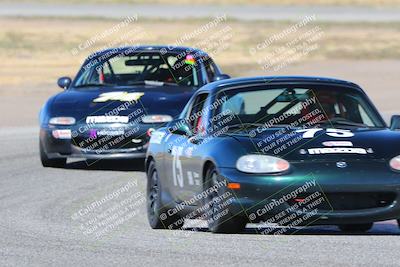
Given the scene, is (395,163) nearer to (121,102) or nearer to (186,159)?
(186,159)

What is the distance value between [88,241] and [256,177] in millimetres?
1273

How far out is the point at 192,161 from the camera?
952cm

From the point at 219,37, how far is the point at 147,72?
32.8 metres

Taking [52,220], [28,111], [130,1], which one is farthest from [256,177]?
[130,1]

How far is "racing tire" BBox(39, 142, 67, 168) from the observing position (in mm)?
15529

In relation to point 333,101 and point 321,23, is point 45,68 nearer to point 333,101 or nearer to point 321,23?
point 321,23

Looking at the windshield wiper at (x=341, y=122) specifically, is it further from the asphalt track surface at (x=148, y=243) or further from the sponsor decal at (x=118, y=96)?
the sponsor decal at (x=118, y=96)

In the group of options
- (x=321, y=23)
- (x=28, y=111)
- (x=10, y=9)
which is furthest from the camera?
(x=10, y=9)

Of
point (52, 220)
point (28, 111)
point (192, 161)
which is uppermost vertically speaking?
Result: point (192, 161)

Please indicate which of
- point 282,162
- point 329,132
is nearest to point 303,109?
point 329,132

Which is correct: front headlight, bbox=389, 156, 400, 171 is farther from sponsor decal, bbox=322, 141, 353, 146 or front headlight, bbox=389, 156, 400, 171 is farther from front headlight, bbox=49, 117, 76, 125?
front headlight, bbox=49, 117, 76, 125

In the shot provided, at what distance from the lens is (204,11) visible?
203 ft

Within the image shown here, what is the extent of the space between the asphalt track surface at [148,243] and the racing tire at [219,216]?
0.22 ft

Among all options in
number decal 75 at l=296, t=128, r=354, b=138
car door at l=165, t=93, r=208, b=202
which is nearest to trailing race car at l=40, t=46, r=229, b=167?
car door at l=165, t=93, r=208, b=202
